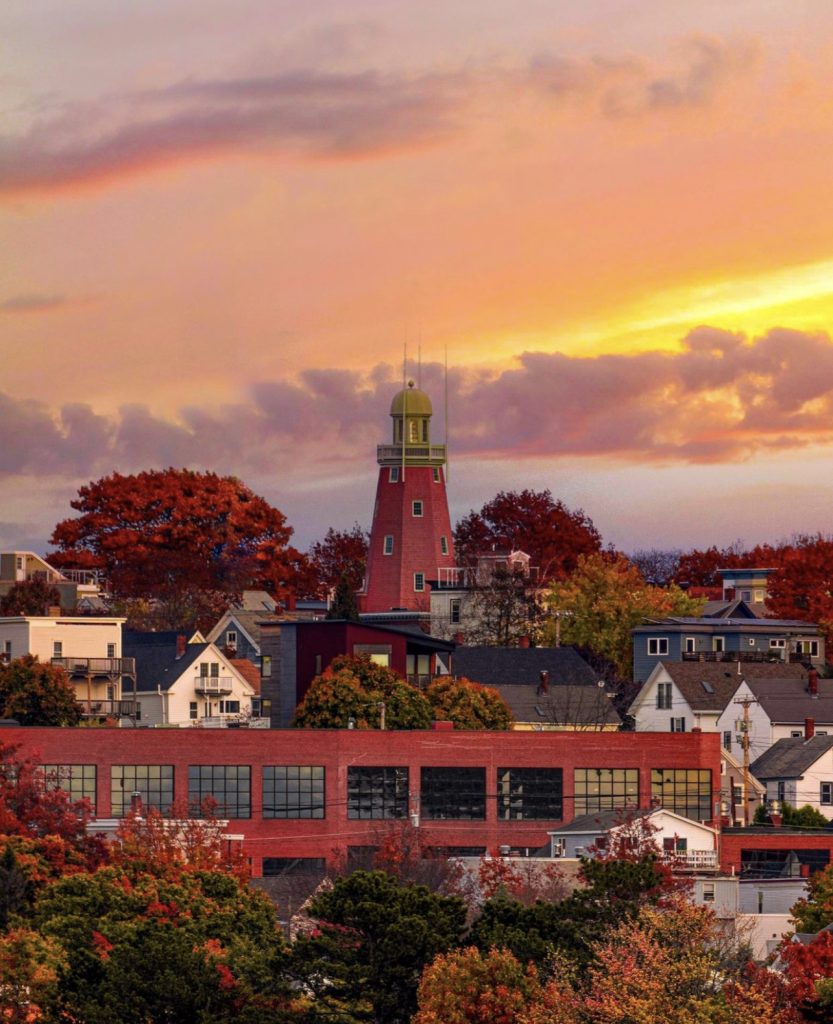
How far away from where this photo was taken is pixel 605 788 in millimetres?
112875

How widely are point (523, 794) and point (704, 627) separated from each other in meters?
32.0

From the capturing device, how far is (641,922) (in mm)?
63219

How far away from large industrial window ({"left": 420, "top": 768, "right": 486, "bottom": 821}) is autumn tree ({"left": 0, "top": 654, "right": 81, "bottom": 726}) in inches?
714

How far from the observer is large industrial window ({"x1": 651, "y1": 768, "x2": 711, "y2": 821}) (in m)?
112

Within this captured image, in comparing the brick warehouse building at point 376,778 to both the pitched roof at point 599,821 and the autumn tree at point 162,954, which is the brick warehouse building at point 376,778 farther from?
the autumn tree at point 162,954

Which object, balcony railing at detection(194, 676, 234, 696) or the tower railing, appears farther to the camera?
the tower railing

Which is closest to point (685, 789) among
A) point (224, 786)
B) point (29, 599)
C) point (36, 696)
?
point (224, 786)

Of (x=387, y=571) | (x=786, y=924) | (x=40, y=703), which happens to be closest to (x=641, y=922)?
(x=786, y=924)

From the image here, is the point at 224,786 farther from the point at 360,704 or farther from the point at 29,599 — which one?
the point at 29,599

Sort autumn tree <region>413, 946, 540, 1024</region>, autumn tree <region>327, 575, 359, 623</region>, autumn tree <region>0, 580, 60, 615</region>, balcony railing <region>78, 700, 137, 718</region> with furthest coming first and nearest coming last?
1. autumn tree <region>0, 580, 60, 615</region>
2. autumn tree <region>327, 575, 359, 623</region>
3. balcony railing <region>78, 700, 137, 718</region>
4. autumn tree <region>413, 946, 540, 1024</region>

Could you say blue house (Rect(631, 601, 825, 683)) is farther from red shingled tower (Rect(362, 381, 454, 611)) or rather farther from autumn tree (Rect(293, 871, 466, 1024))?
autumn tree (Rect(293, 871, 466, 1024))

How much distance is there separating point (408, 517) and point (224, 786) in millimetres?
67412

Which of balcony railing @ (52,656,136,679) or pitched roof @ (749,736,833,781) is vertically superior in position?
balcony railing @ (52,656,136,679)

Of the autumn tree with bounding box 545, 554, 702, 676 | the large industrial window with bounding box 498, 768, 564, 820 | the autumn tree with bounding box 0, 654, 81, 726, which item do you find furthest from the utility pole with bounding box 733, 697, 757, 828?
Answer: the autumn tree with bounding box 0, 654, 81, 726
